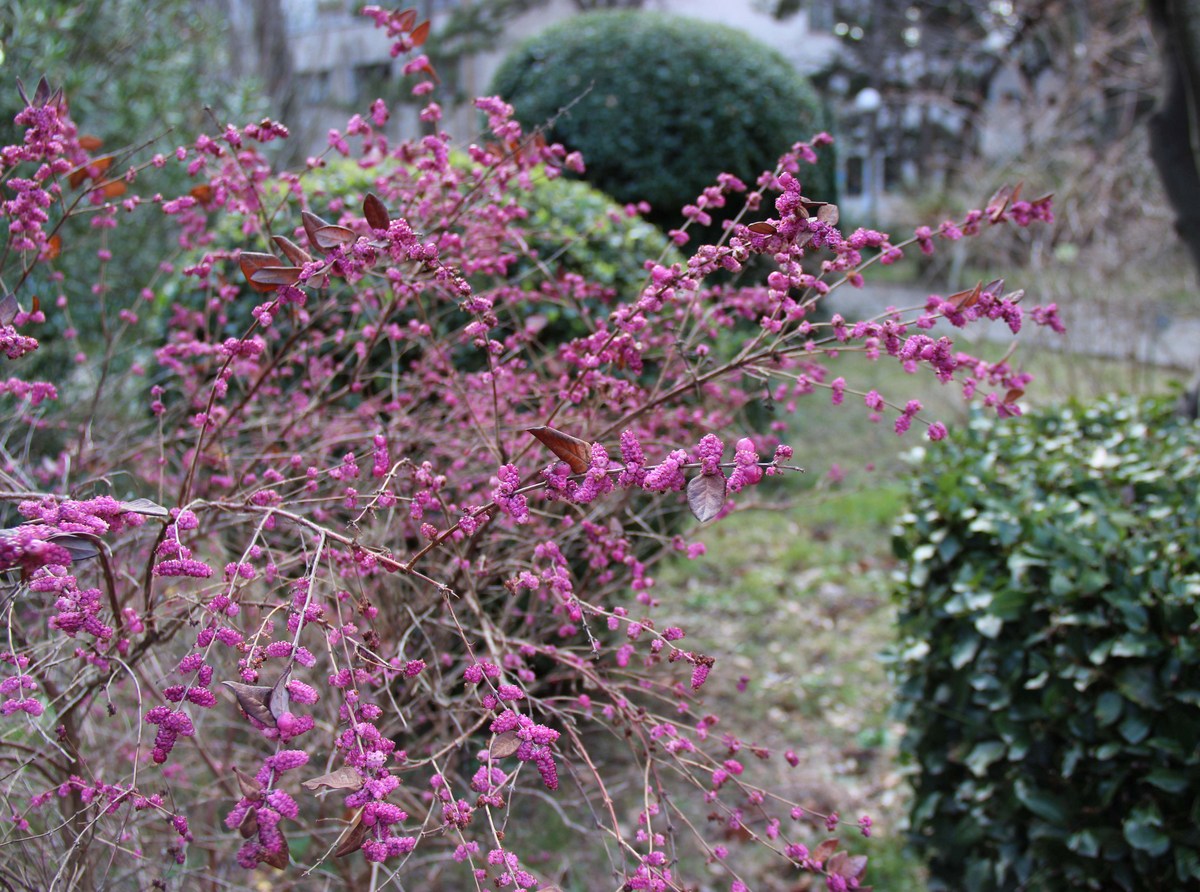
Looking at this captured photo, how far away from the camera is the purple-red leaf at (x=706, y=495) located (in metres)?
1.01

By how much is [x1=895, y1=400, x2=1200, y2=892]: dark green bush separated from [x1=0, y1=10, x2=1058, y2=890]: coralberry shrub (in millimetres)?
609

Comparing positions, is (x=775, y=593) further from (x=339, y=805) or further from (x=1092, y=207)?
(x=1092, y=207)

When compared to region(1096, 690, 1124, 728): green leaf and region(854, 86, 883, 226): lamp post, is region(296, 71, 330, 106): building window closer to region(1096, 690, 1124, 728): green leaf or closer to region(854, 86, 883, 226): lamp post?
region(854, 86, 883, 226): lamp post

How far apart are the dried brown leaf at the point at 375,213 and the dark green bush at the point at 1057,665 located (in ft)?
5.96

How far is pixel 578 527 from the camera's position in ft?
6.09

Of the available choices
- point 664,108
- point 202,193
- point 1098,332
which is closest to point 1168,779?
point 202,193

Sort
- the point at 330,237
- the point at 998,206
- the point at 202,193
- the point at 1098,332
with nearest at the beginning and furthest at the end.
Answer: the point at 330,237 < the point at 998,206 < the point at 202,193 < the point at 1098,332

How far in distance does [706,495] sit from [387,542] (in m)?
1.23

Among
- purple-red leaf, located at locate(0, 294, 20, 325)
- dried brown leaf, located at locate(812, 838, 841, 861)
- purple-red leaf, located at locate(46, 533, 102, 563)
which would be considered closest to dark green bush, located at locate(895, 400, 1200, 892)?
dried brown leaf, located at locate(812, 838, 841, 861)

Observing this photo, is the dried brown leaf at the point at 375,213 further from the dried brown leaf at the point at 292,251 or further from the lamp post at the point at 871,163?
the lamp post at the point at 871,163

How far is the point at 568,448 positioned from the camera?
1.10 metres

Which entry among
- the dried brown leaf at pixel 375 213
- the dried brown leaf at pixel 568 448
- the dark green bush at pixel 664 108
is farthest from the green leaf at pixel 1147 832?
the dark green bush at pixel 664 108

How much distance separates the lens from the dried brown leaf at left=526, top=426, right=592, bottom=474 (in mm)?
1086

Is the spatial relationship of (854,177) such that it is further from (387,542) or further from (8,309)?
(8,309)
